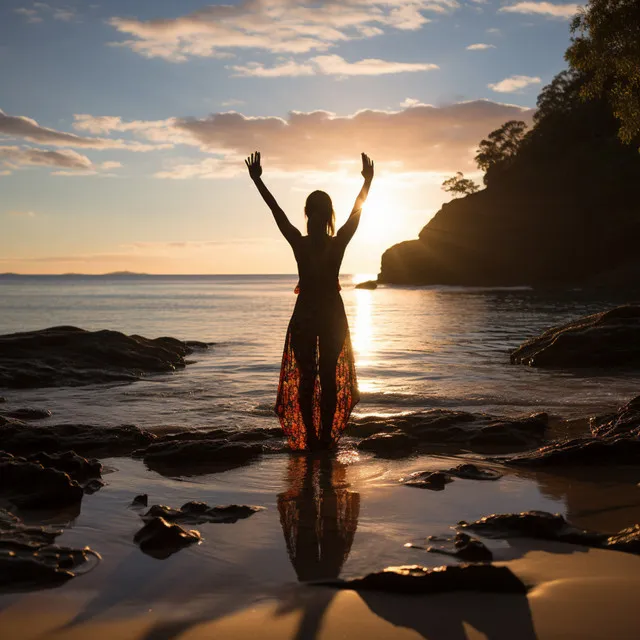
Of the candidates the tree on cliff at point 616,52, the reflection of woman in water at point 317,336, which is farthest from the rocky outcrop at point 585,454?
the tree on cliff at point 616,52

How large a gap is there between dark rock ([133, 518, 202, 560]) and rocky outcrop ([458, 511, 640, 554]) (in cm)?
170

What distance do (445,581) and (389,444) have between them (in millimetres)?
3693

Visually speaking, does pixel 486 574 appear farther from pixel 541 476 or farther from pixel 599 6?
pixel 599 6

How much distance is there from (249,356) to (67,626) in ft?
50.3

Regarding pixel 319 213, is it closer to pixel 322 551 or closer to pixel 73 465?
pixel 73 465

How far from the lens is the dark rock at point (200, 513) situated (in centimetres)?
450

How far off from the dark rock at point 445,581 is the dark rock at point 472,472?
2303 mm

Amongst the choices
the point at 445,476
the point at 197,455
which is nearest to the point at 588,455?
the point at 445,476

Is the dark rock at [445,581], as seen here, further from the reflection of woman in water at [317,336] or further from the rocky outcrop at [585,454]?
the reflection of woman in water at [317,336]

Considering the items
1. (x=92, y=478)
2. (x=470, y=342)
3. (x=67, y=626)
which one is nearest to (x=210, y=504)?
(x=92, y=478)

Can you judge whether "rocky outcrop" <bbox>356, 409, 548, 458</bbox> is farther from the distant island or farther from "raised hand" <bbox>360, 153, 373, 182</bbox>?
the distant island

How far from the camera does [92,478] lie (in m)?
5.65

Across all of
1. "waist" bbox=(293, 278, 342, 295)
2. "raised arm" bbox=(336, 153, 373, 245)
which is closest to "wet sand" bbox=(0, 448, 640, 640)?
"waist" bbox=(293, 278, 342, 295)

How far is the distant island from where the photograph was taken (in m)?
78.0
